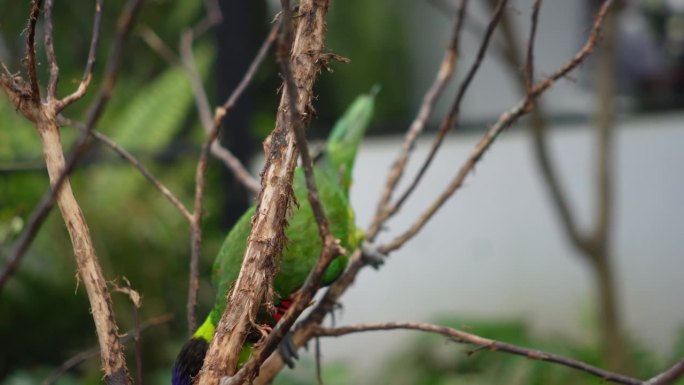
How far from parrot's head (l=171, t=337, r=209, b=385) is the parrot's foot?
0.87 feet

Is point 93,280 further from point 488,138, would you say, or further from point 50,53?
point 488,138

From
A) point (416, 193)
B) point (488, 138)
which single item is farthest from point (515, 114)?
point (416, 193)

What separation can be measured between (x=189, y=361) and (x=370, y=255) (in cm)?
31

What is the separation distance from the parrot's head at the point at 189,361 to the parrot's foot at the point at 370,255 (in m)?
0.26

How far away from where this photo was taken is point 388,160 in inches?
114

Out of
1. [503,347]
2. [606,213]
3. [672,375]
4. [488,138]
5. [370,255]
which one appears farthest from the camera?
[606,213]

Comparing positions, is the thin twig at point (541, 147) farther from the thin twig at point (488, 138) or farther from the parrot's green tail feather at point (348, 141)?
the thin twig at point (488, 138)

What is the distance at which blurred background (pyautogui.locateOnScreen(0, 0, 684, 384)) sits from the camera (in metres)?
2.51

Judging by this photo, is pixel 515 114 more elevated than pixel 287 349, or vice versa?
pixel 515 114

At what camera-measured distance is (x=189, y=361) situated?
746mm

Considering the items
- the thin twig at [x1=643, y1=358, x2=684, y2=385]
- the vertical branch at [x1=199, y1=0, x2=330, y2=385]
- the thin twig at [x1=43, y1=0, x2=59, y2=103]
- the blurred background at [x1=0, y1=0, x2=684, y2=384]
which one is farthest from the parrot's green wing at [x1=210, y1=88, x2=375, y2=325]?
the blurred background at [x1=0, y1=0, x2=684, y2=384]

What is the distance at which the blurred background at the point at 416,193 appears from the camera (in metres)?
2.51

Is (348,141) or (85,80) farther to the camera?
(348,141)

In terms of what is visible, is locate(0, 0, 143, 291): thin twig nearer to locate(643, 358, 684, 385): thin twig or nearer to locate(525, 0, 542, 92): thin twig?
locate(643, 358, 684, 385): thin twig
